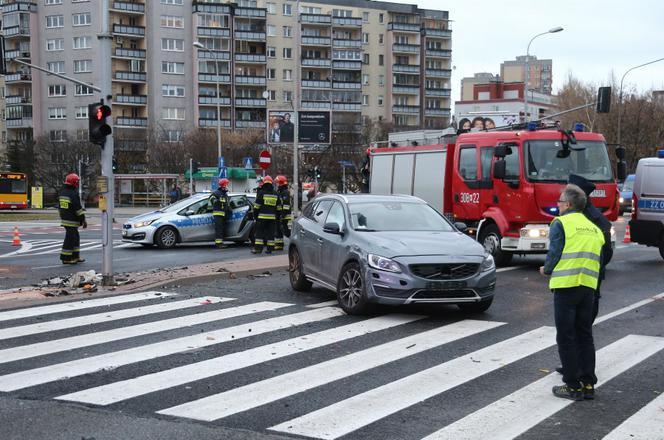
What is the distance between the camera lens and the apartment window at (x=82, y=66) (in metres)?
84.1

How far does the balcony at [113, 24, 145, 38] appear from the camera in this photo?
84.2 metres

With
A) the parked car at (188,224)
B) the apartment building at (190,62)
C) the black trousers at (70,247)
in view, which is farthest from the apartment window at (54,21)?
the black trousers at (70,247)

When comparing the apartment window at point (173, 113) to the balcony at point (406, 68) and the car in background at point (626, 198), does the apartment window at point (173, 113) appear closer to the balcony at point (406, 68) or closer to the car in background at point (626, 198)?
the balcony at point (406, 68)

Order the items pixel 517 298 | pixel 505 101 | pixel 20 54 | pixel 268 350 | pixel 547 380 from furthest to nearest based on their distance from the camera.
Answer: pixel 505 101, pixel 20 54, pixel 517 298, pixel 268 350, pixel 547 380

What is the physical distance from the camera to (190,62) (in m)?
88.2

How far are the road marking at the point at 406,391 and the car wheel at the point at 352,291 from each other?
2028 mm

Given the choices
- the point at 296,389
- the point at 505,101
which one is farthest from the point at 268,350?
the point at 505,101

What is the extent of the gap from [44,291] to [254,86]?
269 ft

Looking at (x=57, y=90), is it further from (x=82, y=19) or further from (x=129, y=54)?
(x=129, y=54)

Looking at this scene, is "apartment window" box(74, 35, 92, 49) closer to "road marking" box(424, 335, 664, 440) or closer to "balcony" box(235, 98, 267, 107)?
"balcony" box(235, 98, 267, 107)

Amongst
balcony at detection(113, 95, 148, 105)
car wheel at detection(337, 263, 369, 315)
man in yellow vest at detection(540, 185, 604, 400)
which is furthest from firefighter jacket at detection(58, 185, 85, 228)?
balcony at detection(113, 95, 148, 105)

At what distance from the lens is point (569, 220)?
6.11m

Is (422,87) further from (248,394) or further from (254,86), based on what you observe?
(248,394)

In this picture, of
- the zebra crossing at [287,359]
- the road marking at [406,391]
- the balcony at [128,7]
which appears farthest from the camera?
the balcony at [128,7]
